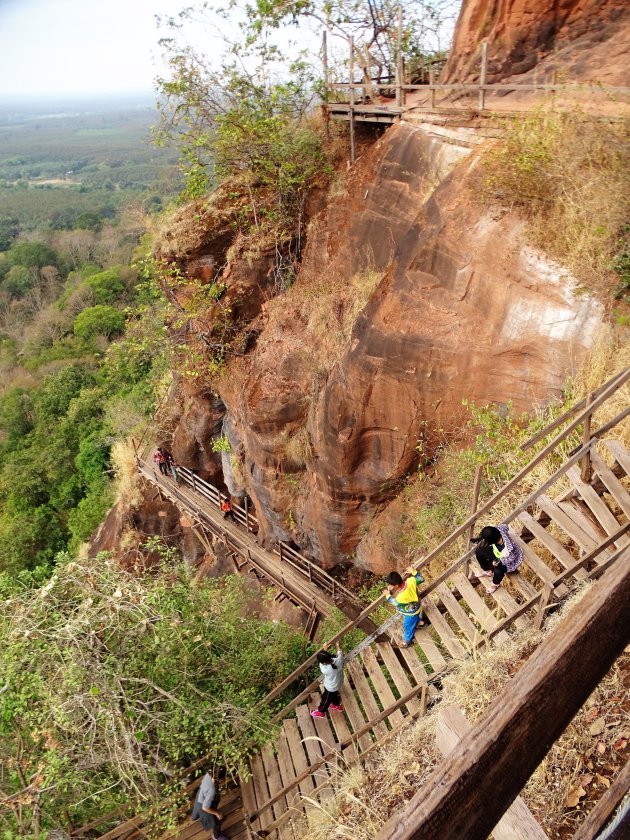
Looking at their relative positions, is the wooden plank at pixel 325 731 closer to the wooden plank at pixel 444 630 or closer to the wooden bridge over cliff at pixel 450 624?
the wooden bridge over cliff at pixel 450 624

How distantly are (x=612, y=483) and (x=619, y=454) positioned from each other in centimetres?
34

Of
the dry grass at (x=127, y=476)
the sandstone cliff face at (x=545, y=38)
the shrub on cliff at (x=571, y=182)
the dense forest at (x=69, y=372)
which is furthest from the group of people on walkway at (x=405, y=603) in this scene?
the dry grass at (x=127, y=476)

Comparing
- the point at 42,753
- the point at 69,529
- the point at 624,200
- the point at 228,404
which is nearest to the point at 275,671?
the point at 42,753

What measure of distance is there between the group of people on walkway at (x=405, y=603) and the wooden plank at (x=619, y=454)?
1.30 m

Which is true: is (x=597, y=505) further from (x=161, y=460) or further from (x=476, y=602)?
(x=161, y=460)

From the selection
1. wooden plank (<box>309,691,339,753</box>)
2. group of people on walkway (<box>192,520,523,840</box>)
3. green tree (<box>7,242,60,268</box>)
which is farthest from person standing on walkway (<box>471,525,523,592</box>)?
green tree (<box>7,242,60,268</box>)

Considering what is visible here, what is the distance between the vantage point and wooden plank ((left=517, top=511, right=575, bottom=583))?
5.00 meters

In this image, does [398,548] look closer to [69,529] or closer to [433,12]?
[433,12]

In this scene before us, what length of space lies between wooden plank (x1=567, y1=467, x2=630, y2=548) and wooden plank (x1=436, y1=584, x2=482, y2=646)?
1622 mm

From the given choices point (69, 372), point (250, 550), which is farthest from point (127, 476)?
point (69, 372)

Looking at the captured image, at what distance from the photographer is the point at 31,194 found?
89.8 meters

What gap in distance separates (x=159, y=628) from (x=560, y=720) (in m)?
4.65

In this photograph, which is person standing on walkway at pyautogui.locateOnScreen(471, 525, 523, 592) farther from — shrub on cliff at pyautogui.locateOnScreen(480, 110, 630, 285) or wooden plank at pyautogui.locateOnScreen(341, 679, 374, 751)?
shrub on cliff at pyautogui.locateOnScreen(480, 110, 630, 285)

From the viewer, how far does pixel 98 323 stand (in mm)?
30141
